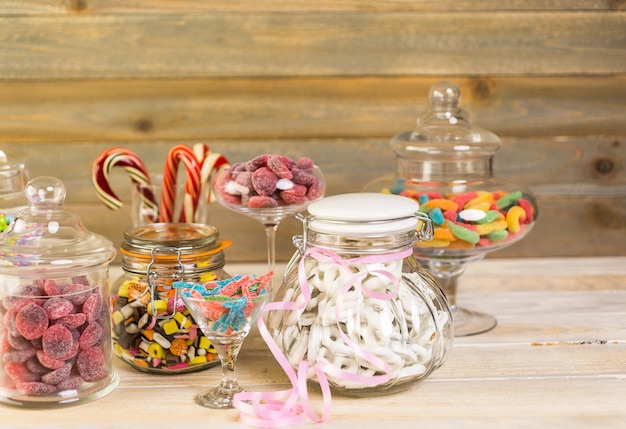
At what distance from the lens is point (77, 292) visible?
0.98 metres

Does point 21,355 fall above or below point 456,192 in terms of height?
below

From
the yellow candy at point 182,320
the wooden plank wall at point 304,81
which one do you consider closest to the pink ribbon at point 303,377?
the yellow candy at point 182,320

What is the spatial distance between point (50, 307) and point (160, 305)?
0.50 ft

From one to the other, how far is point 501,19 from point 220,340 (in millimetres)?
1050

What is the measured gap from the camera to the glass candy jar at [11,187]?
1207mm

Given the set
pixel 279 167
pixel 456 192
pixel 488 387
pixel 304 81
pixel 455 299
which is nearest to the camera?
pixel 488 387

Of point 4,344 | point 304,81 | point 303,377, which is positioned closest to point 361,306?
point 303,377

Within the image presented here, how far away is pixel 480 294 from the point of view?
1512 mm

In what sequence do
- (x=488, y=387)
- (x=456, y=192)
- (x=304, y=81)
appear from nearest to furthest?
(x=488, y=387), (x=456, y=192), (x=304, y=81)

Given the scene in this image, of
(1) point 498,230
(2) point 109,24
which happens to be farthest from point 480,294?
(2) point 109,24

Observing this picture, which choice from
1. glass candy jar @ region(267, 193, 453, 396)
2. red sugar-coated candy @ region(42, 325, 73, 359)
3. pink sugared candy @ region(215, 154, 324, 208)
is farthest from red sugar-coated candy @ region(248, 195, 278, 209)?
red sugar-coated candy @ region(42, 325, 73, 359)

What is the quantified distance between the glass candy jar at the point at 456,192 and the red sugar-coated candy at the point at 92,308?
0.50 meters

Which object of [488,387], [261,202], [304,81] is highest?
[304,81]

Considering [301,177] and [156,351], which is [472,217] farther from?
[156,351]
